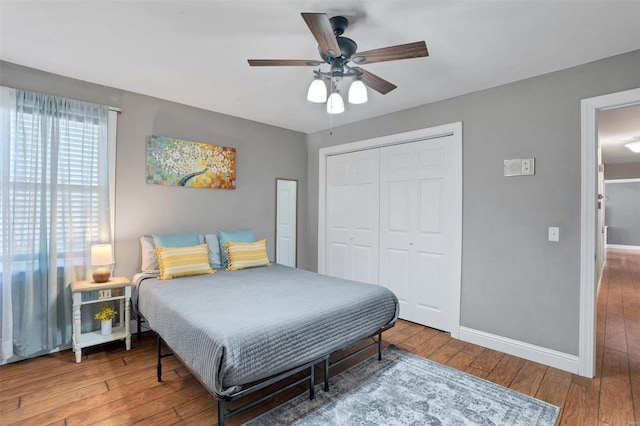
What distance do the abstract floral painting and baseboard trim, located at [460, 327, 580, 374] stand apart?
323 centimetres

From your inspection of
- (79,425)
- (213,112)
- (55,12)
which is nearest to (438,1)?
(55,12)

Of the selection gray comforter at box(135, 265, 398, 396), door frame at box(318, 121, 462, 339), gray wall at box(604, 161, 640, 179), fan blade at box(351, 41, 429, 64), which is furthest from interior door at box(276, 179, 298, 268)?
gray wall at box(604, 161, 640, 179)

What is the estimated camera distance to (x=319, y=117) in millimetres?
3975

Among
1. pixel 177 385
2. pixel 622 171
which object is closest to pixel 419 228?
pixel 177 385

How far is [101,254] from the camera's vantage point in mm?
2729

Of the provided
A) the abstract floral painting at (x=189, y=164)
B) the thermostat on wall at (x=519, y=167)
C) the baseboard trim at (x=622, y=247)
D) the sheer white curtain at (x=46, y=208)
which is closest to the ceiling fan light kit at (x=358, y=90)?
the thermostat on wall at (x=519, y=167)

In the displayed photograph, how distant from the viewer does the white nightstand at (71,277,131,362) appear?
8.45 ft

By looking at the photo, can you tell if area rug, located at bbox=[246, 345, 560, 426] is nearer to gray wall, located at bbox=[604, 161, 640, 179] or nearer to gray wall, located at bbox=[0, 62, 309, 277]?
gray wall, located at bbox=[0, 62, 309, 277]

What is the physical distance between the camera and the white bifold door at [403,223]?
3.25 metres

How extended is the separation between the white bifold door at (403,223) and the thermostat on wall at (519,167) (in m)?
0.44

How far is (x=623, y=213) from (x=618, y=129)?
810cm

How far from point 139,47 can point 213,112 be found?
1487 millimetres

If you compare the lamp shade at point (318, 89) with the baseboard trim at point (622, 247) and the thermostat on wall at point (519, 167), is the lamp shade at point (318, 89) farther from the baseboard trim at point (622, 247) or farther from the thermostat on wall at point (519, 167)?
the baseboard trim at point (622, 247)

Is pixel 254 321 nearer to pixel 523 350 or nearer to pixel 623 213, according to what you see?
pixel 523 350
